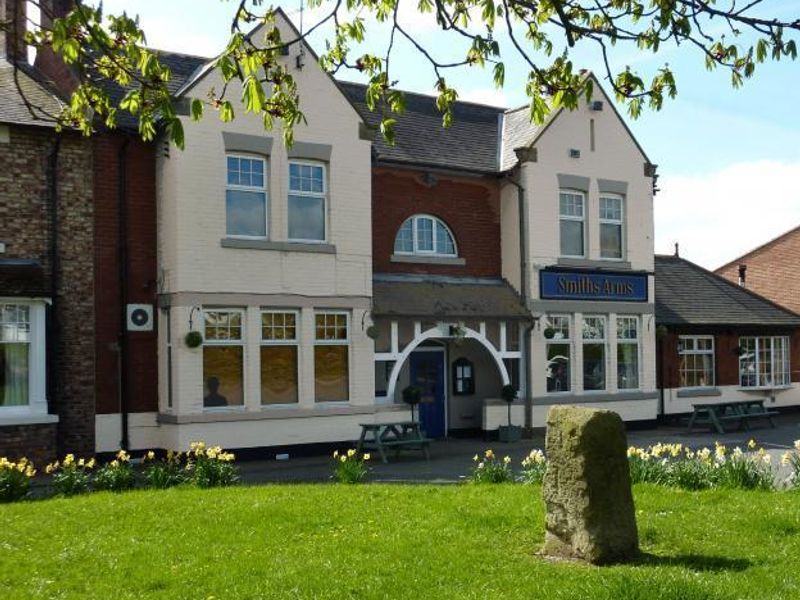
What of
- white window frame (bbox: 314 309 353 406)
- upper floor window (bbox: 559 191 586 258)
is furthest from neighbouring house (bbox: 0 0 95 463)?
upper floor window (bbox: 559 191 586 258)

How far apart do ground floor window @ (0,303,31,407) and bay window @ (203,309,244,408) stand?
3109 mm

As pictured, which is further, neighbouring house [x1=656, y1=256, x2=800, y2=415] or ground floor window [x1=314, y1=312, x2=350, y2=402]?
neighbouring house [x1=656, y1=256, x2=800, y2=415]

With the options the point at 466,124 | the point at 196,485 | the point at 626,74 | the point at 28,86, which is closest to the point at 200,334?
the point at 196,485

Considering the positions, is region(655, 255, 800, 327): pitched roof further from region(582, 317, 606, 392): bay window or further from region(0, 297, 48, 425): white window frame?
region(0, 297, 48, 425): white window frame

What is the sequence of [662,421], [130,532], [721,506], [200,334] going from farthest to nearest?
1. [662,421]
2. [200,334]
3. [721,506]
4. [130,532]

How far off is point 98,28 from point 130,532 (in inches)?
207

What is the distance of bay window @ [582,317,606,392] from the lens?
23.2 meters

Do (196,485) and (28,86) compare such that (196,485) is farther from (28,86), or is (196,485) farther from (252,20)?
(28,86)

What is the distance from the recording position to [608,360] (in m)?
23.5

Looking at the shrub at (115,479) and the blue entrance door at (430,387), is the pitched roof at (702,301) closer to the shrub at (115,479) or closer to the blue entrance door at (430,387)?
the blue entrance door at (430,387)

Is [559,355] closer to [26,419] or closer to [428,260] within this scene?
[428,260]

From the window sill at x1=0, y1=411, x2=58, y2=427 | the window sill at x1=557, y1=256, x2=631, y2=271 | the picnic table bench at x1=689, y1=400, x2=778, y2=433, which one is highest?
the window sill at x1=557, y1=256, x2=631, y2=271

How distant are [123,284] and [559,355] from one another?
10.6 meters

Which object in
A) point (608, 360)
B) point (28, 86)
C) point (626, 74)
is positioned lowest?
point (608, 360)
